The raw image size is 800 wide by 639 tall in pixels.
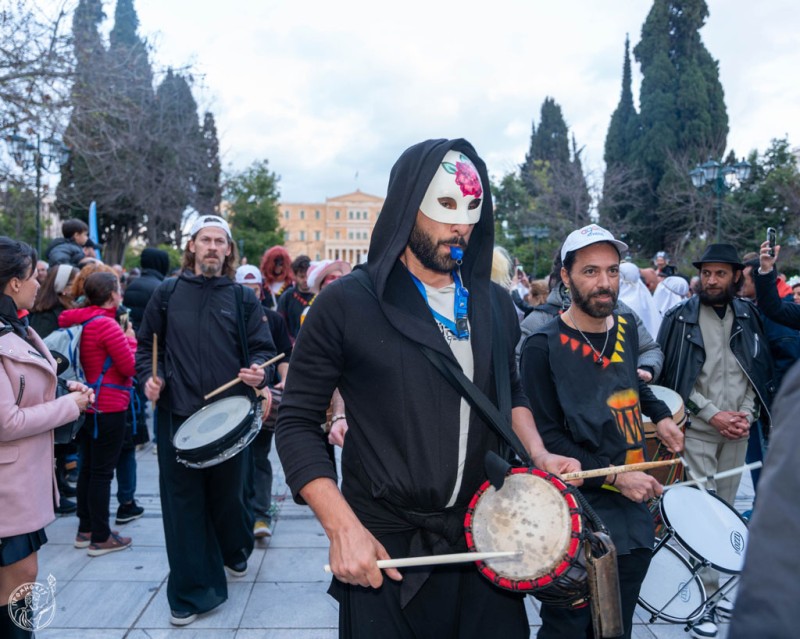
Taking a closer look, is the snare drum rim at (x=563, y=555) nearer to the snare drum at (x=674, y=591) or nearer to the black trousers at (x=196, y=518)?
the snare drum at (x=674, y=591)

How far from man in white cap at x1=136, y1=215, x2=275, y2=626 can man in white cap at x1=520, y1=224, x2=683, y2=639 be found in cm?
192

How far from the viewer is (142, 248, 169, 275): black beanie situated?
720 centimetres

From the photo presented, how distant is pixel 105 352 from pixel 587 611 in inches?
154

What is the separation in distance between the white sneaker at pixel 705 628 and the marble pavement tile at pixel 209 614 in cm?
271

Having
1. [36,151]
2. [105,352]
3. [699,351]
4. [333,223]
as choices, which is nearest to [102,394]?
[105,352]

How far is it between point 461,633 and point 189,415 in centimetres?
249

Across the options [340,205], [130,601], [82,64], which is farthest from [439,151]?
[340,205]

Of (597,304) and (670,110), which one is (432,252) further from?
(670,110)

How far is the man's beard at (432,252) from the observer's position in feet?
7.15

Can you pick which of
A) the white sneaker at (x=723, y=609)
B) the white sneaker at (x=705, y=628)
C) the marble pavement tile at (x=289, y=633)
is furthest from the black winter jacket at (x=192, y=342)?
the white sneaker at (x=723, y=609)

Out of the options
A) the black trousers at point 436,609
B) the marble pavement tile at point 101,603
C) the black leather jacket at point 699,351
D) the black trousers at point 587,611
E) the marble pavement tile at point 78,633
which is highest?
the black leather jacket at point 699,351

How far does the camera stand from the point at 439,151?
84.9 inches

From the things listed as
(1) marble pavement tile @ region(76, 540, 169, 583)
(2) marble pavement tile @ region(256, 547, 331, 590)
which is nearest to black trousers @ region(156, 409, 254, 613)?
(2) marble pavement tile @ region(256, 547, 331, 590)

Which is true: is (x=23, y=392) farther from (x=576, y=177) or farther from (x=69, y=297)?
(x=576, y=177)
